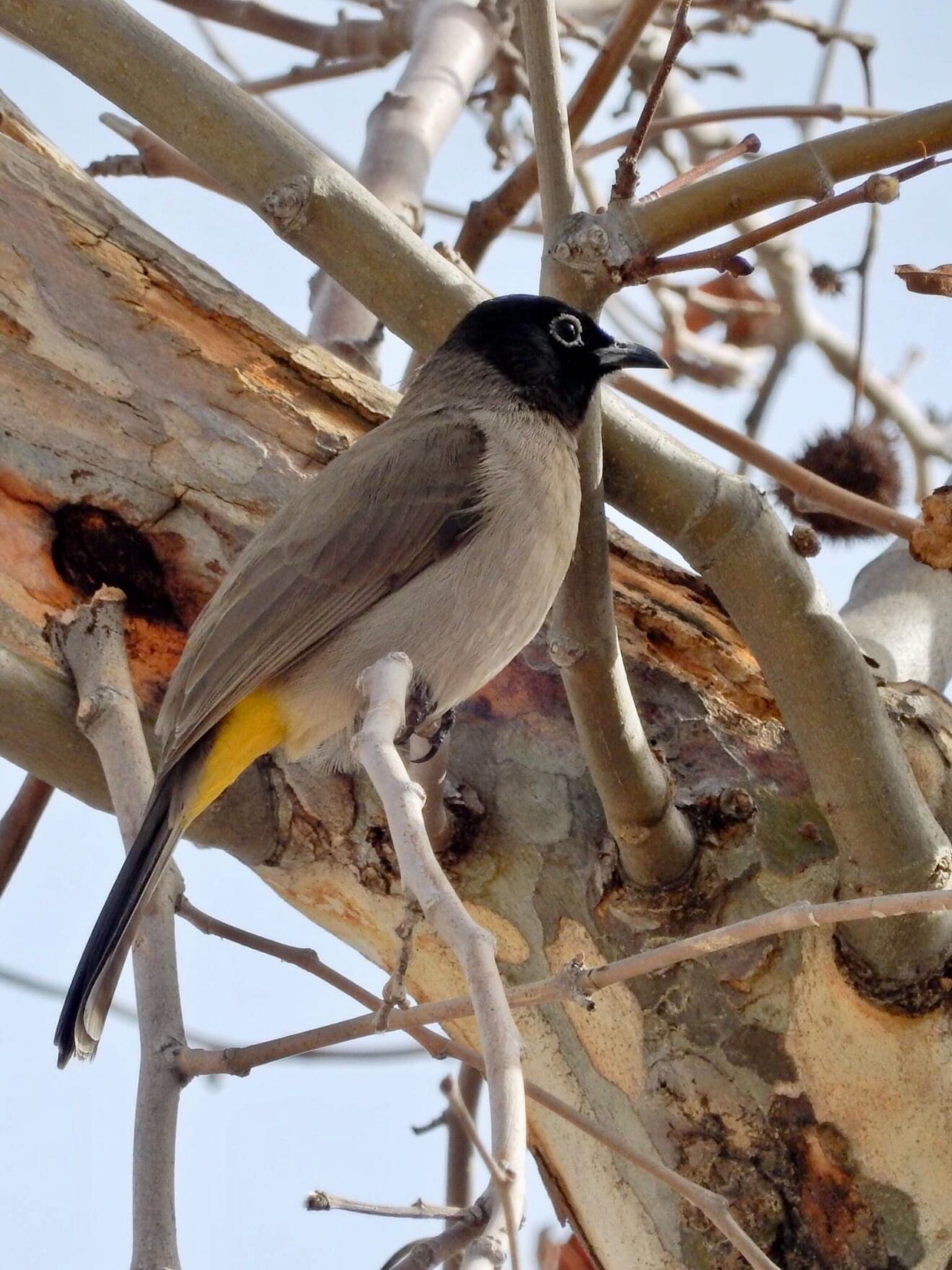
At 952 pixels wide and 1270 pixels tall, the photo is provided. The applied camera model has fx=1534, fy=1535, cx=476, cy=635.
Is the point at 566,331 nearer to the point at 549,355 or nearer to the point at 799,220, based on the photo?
the point at 549,355

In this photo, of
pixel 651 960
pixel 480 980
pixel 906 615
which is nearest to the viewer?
pixel 480 980

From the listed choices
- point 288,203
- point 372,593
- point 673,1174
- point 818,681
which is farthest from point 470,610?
point 673,1174

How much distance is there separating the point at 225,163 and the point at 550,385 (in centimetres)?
118

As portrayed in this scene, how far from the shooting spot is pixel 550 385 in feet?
12.1

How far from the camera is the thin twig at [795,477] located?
3.42m

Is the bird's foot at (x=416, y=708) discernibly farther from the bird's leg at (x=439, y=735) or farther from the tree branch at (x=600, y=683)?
the tree branch at (x=600, y=683)

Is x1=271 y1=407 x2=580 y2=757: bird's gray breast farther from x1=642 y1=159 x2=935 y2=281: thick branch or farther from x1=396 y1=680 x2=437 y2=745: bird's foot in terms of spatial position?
x1=642 y1=159 x2=935 y2=281: thick branch

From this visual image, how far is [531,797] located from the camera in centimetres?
307

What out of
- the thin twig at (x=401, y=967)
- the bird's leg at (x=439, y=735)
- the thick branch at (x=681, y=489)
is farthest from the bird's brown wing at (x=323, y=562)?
the thin twig at (x=401, y=967)

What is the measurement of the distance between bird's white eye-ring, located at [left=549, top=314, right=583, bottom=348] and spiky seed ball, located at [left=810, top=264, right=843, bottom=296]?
89cm

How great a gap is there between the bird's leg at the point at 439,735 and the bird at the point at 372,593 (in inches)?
0.8

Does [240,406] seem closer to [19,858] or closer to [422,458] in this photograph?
[422,458]

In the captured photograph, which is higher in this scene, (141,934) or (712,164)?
(712,164)

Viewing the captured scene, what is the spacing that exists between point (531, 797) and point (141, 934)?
2.86 feet
